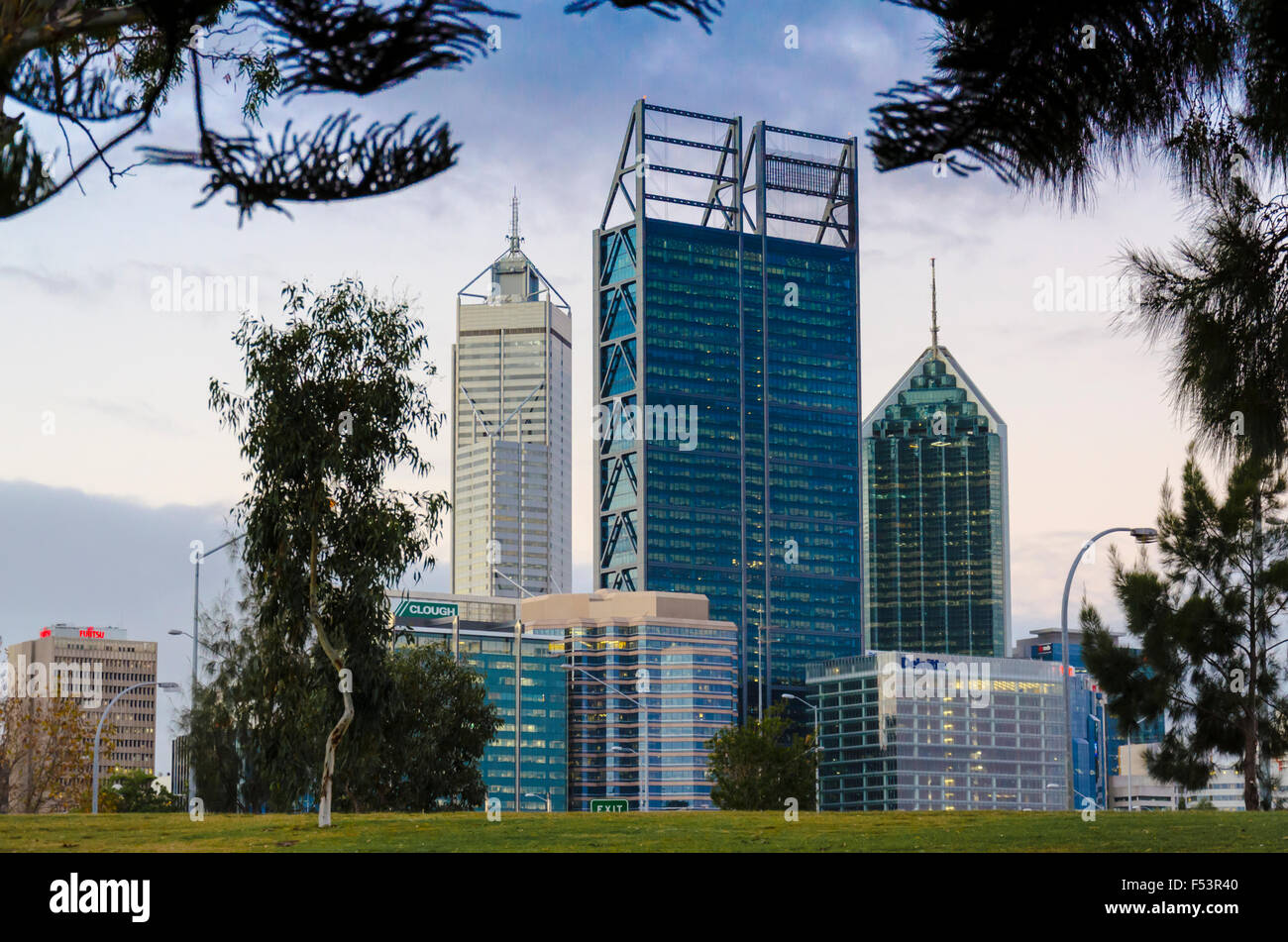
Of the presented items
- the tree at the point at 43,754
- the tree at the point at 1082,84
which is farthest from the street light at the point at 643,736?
the tree at the point at 1082,84

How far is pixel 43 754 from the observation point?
4200 cm

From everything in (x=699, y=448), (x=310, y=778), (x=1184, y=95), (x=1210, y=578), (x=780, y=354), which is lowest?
(x=310, y=778)

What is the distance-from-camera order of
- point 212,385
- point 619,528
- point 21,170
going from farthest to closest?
point 619,528 → point 212,385 → point 21,170

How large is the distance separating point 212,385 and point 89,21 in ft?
62.8

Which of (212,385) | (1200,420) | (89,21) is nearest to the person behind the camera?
(89,21)

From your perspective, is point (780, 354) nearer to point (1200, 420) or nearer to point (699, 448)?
point (699, 448)

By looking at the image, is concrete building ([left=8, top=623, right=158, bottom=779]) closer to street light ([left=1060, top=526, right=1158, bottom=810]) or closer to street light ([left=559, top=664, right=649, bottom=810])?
street light ([left=559, top=664, right=649, bottom=810])

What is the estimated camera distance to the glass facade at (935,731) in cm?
18225

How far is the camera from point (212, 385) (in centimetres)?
2355

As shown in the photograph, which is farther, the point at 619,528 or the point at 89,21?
the point at 619,528

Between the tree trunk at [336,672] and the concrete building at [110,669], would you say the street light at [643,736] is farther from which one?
the tree trunk at [336,672]

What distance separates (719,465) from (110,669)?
78.4 m

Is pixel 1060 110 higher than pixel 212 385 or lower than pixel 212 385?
lower
